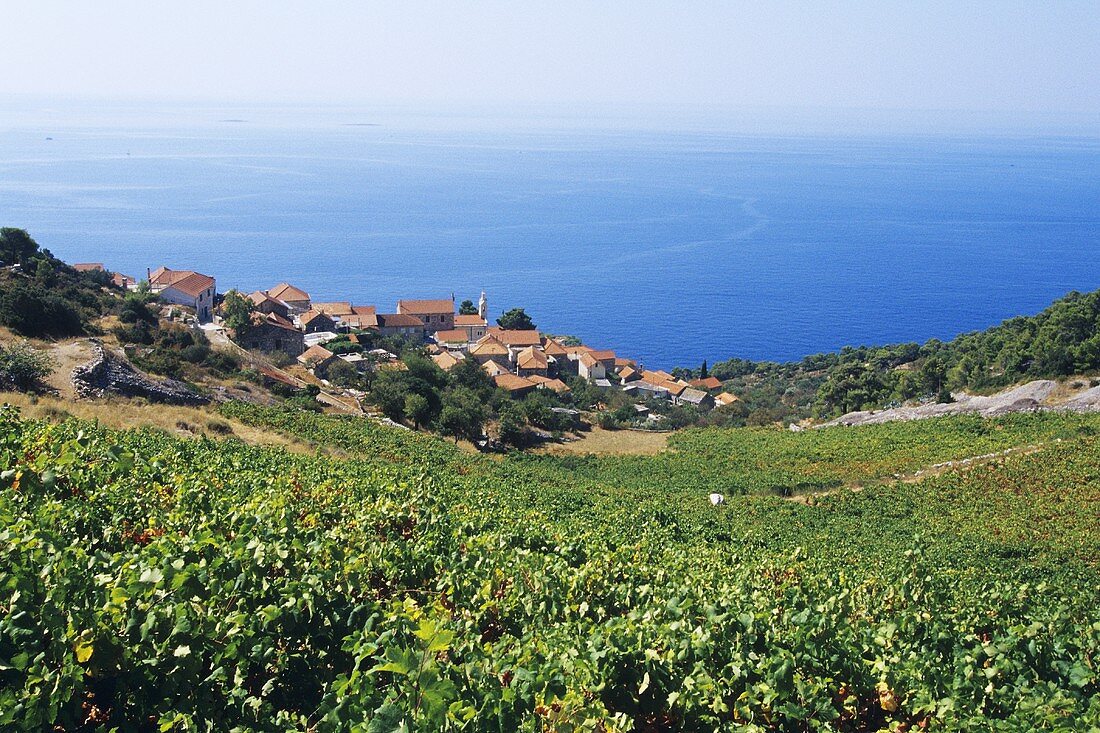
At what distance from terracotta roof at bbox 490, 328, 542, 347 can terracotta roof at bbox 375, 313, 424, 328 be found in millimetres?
8439

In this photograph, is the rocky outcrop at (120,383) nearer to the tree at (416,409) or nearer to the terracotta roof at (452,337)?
the tree at (416,409)

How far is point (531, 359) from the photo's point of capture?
6825cm

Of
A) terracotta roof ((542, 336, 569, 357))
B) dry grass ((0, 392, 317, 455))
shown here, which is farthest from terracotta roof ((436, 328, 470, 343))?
dry grass ((0, 392, 317, 455))

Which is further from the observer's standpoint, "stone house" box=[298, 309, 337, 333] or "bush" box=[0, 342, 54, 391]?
"stone house" box=[298, 309, 337, 333]

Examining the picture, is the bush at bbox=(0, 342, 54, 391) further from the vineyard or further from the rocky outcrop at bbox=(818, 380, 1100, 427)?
the rocky outcrop at bbox=(818, 380, 1100, 427)

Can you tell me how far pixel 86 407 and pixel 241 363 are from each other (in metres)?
18.9

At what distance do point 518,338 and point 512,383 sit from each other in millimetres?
16857

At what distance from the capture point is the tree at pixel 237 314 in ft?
176

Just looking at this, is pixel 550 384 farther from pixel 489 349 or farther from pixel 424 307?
pixel 424 307

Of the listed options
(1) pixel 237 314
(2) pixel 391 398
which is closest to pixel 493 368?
(1) pixel 237 314

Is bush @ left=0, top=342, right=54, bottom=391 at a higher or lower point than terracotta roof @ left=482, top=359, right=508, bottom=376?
higher

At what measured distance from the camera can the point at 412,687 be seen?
14.5 ft

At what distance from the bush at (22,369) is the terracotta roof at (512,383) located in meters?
34.3

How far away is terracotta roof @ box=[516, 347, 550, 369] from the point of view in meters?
67.0
